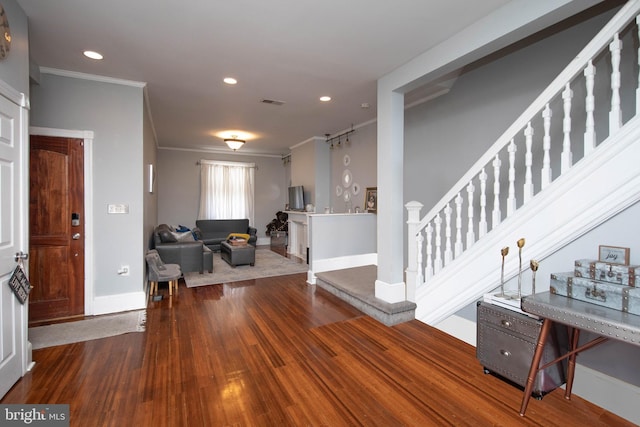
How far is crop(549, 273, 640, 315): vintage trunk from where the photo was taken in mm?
1581

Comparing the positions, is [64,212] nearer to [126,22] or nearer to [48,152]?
[48,152]

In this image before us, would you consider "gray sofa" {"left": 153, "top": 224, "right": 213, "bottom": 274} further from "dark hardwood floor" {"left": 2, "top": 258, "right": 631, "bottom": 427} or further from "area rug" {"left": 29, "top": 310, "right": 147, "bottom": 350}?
"dark hardwood floor" {"left": 2, "top": 258, "right": 631, "bottom": 427}

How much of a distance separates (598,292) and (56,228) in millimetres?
4784

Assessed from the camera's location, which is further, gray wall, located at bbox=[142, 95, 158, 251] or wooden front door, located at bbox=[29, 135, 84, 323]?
gray wall, located at bbox=[142, 95, 158, 251]

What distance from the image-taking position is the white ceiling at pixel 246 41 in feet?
7.45

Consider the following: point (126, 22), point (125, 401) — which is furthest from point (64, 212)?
point (125, 401)

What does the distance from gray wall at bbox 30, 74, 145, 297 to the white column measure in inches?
116

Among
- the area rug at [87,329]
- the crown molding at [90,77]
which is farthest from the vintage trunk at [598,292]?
the crown molding at [90,77]

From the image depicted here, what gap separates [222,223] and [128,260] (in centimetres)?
488

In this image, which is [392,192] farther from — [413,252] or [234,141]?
[234,141]

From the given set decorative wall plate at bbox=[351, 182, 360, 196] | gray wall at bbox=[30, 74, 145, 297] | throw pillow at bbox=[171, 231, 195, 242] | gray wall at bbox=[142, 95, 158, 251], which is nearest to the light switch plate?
gray wall at bbox=[30, 74, 145, 297]

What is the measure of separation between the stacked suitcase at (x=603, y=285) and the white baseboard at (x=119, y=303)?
4.16 metres

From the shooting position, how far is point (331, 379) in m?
2.21

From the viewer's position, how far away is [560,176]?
6.88ft
